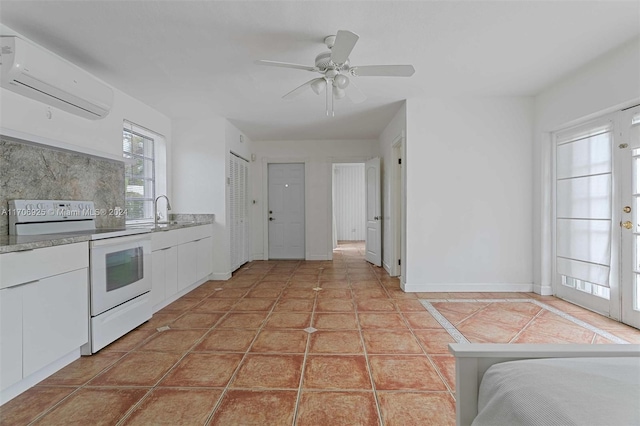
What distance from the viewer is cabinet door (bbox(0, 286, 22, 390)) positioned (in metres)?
1.67

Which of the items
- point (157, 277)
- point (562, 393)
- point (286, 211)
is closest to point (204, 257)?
point (157, 277)

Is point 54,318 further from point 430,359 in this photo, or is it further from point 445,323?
point 445,323

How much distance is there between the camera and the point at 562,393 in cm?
76

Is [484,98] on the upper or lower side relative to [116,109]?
upper

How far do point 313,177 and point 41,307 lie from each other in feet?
16.9

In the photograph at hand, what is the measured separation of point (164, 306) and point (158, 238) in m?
0.78

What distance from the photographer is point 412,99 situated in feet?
13.3

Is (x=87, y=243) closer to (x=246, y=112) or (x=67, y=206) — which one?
(x=67, y=206)

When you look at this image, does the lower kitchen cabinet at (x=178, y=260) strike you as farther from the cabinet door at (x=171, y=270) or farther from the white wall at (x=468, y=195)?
the white wall at (x=468, y=195)

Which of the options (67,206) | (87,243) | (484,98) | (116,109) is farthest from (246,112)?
(484,98)

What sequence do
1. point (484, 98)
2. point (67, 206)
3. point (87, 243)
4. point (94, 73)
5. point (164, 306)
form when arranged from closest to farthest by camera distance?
point (87, 243), point (67, 206), point (94, 73), point (164, 306), point (484, 98)

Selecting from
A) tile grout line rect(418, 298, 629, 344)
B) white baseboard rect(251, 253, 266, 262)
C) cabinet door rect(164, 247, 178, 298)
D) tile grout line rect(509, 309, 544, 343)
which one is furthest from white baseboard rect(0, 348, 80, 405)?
white baseboard rect(251, 253, 266, 262)

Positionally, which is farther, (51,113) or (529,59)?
(529,59)

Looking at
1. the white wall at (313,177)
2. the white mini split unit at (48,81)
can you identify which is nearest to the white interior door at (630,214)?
the white wall at (313,177)
